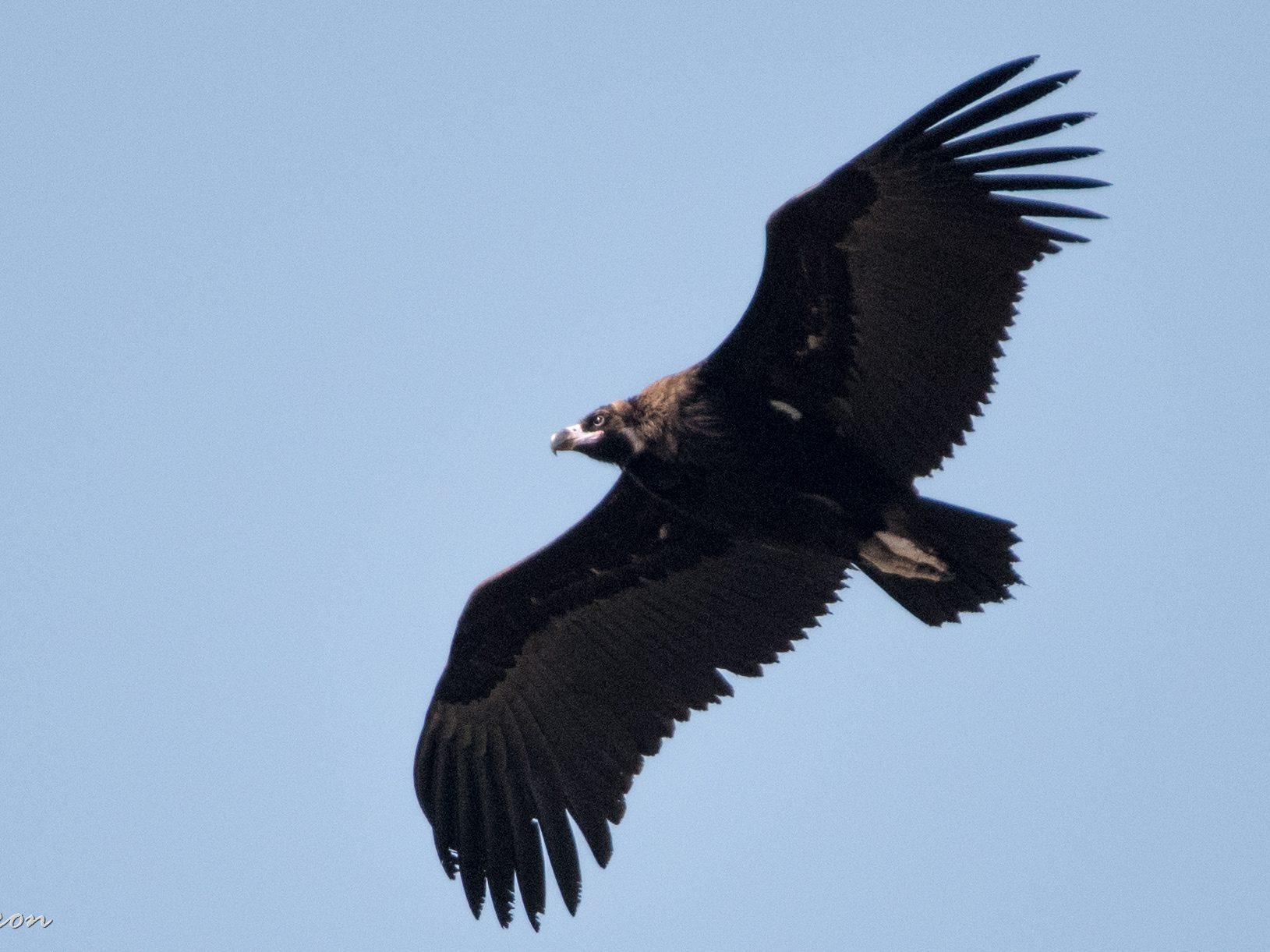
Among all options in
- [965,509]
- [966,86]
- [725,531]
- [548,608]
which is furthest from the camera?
[548,608]

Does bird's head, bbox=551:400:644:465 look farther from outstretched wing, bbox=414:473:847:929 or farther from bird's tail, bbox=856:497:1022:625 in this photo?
bird's tail, bbox=856:497:1022:625

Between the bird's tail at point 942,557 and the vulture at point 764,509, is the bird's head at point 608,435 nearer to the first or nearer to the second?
the vulture at point 764,509

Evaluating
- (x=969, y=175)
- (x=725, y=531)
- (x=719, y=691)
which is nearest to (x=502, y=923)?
(x=719, y=691)

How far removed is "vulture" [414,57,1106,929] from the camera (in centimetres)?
903

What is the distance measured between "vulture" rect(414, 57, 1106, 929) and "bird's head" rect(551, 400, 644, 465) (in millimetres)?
15

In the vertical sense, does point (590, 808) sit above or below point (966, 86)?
below

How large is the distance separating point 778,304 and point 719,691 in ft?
8.38

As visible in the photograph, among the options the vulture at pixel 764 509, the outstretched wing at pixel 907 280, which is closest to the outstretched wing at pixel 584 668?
the vulture at pixel 764 509

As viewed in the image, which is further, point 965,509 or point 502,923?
point 502,923

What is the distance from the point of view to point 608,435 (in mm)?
9844

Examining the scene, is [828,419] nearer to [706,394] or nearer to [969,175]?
[706,394]

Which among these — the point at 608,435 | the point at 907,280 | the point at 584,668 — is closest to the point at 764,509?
the point at 608,435

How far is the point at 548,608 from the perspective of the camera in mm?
11070

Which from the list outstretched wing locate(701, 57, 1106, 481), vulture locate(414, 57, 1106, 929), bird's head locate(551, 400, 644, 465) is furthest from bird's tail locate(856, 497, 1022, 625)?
bird's head locate(551, 400, 644, 465)
